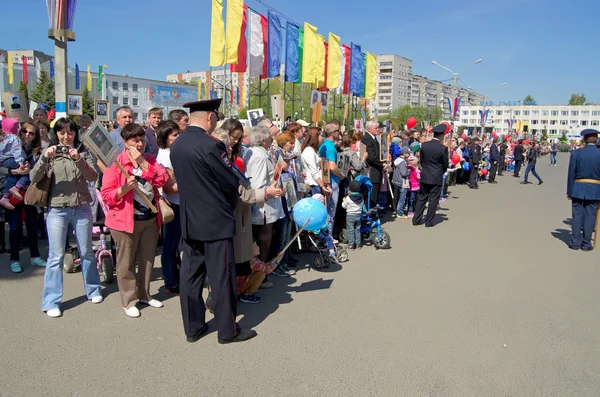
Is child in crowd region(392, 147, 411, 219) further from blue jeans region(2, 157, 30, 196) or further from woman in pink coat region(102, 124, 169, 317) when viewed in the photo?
blue jeans region(2, 157, 30, 196)

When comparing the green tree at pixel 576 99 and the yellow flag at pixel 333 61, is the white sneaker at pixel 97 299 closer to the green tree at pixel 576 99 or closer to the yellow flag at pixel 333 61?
the yellow flag at pixel 333 61

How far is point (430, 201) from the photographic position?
979 cm

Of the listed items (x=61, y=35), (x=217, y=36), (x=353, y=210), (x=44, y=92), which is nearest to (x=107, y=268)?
(x=353, y=210)

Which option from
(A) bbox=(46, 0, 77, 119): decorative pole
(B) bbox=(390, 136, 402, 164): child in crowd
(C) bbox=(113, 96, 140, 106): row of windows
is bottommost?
(B) bbox=(390, 136, 402, 164): child in crowd

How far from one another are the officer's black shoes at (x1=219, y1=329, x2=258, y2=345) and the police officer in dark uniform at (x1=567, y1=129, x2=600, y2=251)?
657 centimetres

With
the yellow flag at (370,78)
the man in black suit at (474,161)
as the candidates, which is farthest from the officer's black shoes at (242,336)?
the yellow flag at (370,78)

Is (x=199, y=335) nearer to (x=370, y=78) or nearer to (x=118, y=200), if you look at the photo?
(x=118, y=200)

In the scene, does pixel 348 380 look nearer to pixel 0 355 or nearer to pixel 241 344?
pixel 241 344

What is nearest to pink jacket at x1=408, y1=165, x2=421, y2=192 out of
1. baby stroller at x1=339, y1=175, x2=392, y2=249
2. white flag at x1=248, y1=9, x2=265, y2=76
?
baby stroller at x1=339, y1=175, x2=392, y2=249

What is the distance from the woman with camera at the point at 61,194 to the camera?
4523 mm

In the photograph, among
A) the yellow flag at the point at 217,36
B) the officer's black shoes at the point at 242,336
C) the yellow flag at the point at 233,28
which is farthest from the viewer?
the yellow flag at the point at 233,28

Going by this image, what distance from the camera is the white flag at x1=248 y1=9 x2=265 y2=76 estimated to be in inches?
715

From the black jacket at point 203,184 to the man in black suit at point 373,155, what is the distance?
5.75 meters

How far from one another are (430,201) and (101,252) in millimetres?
6915
